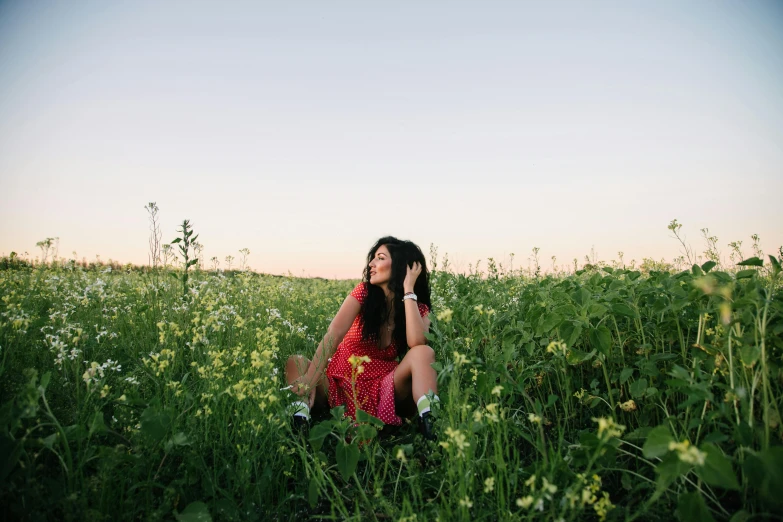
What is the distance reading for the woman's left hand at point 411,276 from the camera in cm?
350

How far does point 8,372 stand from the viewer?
2748 millimetres

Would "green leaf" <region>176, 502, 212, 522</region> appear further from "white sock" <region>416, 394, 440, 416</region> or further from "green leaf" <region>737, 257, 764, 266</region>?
"green leaf" <region>737, 257, 764, 266</region>

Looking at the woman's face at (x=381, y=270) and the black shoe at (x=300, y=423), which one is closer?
the black shoe at (x=300, y=423)

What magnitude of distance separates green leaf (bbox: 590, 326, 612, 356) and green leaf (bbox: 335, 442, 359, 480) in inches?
53.0

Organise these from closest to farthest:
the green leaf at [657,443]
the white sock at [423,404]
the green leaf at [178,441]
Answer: the green leaf at [657,443], the green leaf at [178,441], the white sock at [423,404]

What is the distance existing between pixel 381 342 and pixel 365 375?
0.33 m

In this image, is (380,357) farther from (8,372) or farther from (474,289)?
(8,372)

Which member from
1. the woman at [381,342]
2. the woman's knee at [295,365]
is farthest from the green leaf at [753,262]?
the woman's knee at [295,365]

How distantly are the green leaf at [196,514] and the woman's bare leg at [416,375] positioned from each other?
1.46 m

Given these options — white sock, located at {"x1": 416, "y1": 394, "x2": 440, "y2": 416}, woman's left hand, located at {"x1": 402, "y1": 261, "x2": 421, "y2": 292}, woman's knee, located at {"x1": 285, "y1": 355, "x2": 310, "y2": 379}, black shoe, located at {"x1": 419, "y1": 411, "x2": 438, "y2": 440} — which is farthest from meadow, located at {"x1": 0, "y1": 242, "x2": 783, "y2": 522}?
woman's left hand, located at {"x1": 402, "y1": 261, "x2": 421, "y2": 292}

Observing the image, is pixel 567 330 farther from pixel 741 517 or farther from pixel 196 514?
pixel 196 514

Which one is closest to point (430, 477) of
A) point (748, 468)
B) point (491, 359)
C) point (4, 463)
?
point (491, 359)

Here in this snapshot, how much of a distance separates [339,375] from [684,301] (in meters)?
2.34

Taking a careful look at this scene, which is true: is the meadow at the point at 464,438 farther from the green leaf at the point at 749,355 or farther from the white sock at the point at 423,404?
the white sock at the point at 423,404
